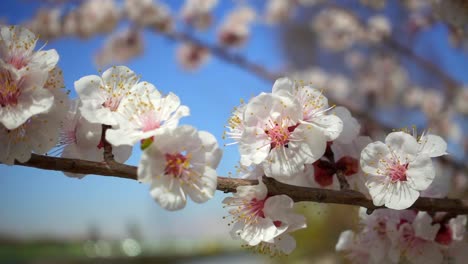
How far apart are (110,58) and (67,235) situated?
4.75 ft

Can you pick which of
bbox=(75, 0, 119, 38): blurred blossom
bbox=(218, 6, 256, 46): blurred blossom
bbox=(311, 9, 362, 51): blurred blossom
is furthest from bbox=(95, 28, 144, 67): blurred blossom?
bbox=(311, 9, 362, 51): blurred blossom

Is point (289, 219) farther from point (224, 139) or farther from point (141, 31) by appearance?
point (141, 31)

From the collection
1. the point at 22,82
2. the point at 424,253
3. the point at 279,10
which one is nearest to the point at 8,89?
the point at 22,82

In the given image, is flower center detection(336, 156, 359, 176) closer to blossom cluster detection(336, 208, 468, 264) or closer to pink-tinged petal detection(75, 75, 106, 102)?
blossom cluster detection(336, 208, 468, 264)

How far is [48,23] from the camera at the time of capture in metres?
2.15

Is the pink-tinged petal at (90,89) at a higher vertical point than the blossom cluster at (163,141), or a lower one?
higher

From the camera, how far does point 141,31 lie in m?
2.18

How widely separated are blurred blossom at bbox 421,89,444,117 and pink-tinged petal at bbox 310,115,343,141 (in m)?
2.39

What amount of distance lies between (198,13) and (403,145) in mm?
1820

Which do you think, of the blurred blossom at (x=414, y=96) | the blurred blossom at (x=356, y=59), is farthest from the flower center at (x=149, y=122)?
the blurred blossom at (x=356, y=59)

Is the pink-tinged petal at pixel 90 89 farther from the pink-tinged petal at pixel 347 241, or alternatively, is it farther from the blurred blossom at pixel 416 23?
the blurred blossom at pixel 416 23

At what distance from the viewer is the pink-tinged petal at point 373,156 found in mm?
553

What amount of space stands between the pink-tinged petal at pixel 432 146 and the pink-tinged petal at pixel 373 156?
0.05m

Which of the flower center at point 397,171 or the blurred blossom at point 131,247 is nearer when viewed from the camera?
the flower center at point 397,171
